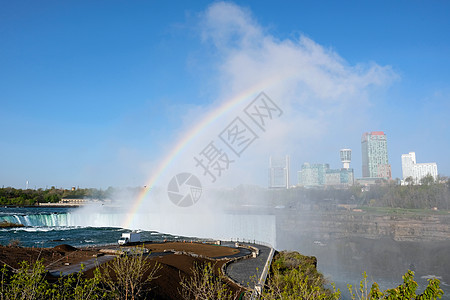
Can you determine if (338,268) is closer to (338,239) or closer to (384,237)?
(338,239)

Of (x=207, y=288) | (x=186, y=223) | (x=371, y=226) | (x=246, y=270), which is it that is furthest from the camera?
(x=371, y=226)

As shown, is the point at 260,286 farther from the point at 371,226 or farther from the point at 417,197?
the point at 417,197

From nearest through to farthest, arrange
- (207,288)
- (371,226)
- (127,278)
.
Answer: (127,278) < (207,288) < (371,226)

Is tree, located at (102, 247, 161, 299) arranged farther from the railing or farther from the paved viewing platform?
the paved viewing platform

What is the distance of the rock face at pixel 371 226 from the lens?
87.8 metres

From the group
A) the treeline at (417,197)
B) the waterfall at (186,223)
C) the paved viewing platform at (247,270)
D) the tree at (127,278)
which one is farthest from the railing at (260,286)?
the treeline at (417,197)

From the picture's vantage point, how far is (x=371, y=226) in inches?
3701

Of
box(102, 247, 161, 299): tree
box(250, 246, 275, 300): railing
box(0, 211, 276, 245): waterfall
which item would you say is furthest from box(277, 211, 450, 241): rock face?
box(102, 247, 161, 299): tree

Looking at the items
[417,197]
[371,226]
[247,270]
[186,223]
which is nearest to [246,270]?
[247,270]

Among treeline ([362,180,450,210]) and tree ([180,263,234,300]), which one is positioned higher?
treeline ([362,180,450,210])

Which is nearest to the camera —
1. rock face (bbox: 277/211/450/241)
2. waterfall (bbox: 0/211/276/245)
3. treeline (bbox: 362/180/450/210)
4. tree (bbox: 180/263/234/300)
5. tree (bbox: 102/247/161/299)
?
tree (bbox: 180/263/234/300)

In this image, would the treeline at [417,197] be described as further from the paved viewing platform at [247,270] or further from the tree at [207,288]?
the tree at [207,288]

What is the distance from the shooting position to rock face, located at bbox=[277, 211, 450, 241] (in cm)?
8782

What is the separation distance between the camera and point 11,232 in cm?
6619
